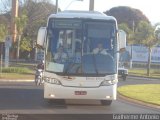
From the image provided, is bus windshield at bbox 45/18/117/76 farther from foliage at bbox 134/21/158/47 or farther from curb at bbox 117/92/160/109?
foliage at bbox 134/21/158/47

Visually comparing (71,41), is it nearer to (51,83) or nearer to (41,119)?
(51,83)

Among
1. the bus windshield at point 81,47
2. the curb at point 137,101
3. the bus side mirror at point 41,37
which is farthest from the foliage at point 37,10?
the bus side mirror at point 41,37

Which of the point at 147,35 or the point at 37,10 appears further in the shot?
the point at 37,10

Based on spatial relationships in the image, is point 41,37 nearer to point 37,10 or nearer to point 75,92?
point 75,92

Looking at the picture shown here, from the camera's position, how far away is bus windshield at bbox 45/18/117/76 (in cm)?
1747

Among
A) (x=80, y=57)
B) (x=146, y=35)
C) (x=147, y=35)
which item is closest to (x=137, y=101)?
(x=80, y=57)

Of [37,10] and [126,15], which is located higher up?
[126,15]

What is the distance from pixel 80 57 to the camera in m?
17.5

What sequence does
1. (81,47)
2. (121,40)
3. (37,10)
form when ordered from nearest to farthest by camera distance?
(121,40)
(81,47)
(37,10)

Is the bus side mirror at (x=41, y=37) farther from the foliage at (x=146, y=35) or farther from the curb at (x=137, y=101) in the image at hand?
the foliage at (x=146, y=35)

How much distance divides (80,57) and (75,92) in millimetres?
1219

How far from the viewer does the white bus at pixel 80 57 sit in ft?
56.8

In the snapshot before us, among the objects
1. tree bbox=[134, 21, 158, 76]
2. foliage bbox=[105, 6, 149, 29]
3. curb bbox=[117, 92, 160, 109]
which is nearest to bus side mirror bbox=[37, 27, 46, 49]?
curb bbox=[117, 92, 160, 109]

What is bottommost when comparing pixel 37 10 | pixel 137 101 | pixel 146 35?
pixel 137 101
